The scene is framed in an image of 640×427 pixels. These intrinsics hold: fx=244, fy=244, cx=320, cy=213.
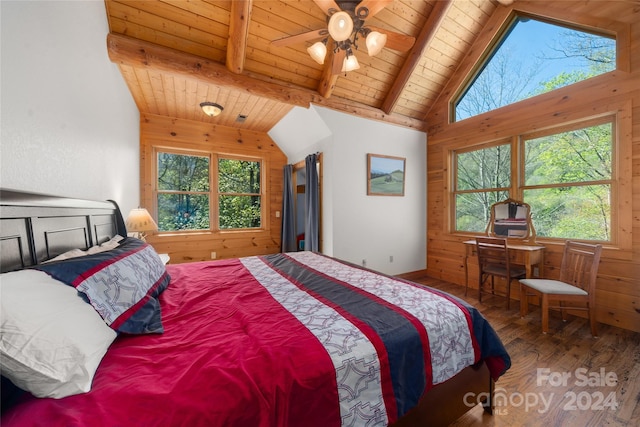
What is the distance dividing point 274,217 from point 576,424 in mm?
4113

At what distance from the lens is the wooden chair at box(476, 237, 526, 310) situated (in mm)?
2697

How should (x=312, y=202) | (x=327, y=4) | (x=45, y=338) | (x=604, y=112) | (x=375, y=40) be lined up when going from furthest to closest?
1. (x=312, y=202)
2. (x=604, y=112)
3. (x=375, y=40)
4. (x=327, y=4)
5. (x=45, y=338)

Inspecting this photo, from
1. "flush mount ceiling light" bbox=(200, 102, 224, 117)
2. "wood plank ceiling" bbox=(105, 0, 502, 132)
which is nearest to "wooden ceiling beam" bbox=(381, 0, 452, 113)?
"wood plank ceiling" bbox=(105, 0, 502, 132)

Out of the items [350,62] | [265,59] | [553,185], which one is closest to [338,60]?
[350,62]

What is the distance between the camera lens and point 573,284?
2.47 meters

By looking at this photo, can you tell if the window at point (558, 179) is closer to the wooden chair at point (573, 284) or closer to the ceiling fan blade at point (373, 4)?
the wooden chair at point (573, 284)

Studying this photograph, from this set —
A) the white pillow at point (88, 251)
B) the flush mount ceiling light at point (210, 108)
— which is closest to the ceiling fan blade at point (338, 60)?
the flush mount ceiling light at point (210, 108)

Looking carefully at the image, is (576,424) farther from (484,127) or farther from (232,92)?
(232,92)

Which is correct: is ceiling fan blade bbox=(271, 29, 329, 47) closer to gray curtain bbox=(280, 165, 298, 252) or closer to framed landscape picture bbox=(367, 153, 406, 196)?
framed landscape picture bbox=(367, 153, 406, 196)

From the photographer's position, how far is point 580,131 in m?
2.73

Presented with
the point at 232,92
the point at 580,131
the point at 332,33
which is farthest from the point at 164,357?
the point at 580,131

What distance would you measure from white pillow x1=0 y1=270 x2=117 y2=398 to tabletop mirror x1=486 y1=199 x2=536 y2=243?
3926mm

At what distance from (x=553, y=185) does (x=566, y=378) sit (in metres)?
2.15

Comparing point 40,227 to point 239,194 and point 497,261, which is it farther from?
point 497,261
